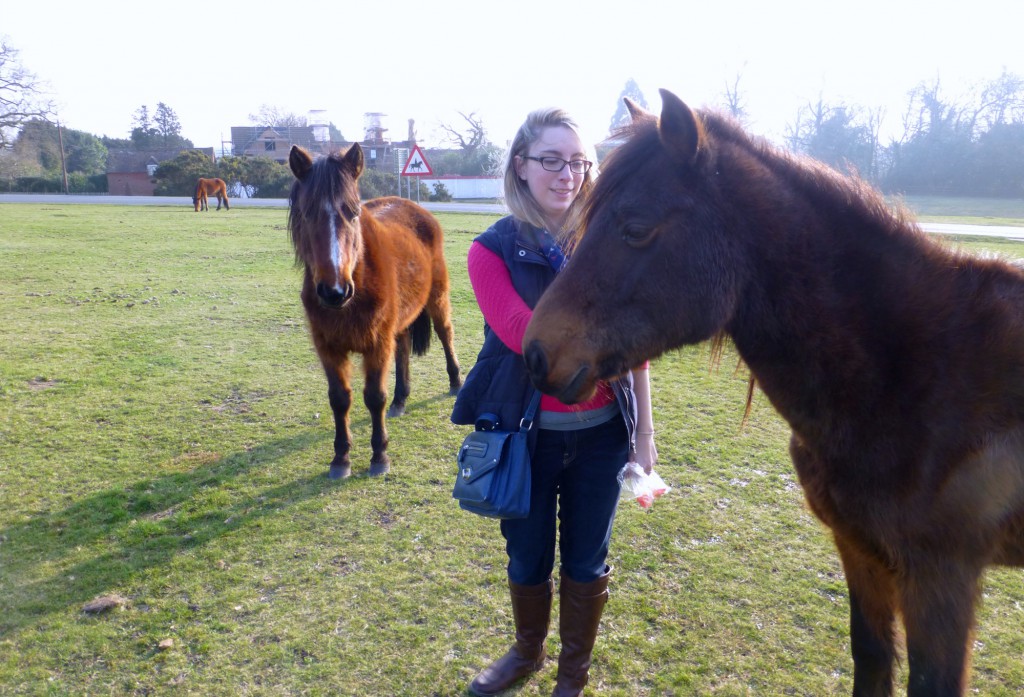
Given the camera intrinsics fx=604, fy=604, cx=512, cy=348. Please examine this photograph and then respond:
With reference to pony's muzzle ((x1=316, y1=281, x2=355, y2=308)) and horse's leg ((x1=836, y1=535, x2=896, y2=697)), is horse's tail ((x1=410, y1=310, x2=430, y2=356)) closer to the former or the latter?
pony's muzzle ((x1=316, y1=281, x2=355, y2=308))

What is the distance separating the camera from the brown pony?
→ 27141 millimetres

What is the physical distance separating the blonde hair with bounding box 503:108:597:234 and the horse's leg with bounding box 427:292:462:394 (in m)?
4.16

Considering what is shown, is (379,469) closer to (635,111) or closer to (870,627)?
(870,627)

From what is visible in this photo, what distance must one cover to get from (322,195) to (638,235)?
301cm

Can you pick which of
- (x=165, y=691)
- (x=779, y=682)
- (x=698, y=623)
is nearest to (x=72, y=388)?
(x=165, y=691)

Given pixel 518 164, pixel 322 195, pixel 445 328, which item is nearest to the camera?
pixel 518 164

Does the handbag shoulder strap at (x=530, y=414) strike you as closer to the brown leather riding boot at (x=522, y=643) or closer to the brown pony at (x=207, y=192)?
the brown leather riding boot at (x=522, y=643)

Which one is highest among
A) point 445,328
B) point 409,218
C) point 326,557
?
point 409,218

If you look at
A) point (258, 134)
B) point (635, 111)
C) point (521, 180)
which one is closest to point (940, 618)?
point (635, 111)

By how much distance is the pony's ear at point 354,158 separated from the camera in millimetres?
4456

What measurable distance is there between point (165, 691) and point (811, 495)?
275 centimetres

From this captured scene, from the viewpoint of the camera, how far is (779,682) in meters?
2.66

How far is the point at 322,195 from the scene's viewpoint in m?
4.15

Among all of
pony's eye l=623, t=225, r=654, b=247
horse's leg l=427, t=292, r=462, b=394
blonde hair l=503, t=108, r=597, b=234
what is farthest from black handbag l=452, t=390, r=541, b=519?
horse's leg l=427, t=292, r=462, b=394
